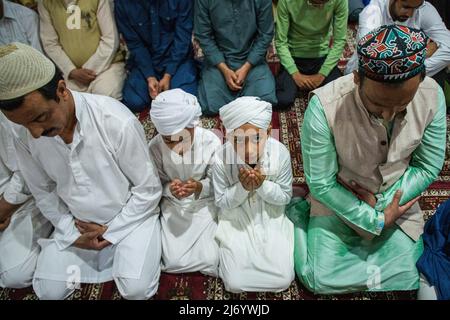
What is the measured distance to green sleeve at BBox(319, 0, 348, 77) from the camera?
9.27 ft

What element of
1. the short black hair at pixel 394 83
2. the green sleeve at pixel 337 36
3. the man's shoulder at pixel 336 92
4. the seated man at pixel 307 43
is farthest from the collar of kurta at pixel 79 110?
the green sleeve at pixel 337 36

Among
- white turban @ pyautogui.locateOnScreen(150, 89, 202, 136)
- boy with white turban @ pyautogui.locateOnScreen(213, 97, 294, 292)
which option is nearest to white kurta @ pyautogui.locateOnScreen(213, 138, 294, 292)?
boy with white turban @ pyautogui.locateOnScreen(213, 97, 294, 292)

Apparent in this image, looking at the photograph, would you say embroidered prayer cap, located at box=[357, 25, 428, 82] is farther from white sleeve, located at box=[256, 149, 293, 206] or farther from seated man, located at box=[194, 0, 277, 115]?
seated man, located at box=[194, 0, 277, 115]

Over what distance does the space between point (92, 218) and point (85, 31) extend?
5.26 feet

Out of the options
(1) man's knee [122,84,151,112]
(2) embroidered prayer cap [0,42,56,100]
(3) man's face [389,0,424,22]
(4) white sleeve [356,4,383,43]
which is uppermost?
(2) embroidered prayer cap [0,42,56,100]

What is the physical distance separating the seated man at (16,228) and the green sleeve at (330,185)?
4.11 feet

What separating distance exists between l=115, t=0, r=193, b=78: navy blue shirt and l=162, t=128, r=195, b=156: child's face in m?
1.30

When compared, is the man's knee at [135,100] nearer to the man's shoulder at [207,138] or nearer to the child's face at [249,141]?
the man's shoulder at [207,138]

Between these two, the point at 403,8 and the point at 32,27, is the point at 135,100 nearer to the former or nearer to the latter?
the point at 32,27

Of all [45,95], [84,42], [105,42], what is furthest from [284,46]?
[45,95]

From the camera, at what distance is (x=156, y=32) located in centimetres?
296

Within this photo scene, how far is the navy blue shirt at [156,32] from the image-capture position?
2.87 m

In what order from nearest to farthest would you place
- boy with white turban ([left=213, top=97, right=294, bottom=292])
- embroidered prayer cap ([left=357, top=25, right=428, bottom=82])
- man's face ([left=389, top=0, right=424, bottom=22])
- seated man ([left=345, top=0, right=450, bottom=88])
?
embroidered prayer cap ([left=357, top=25, right=428, bottom=82]), boy with white turban ([left=213, top=97, right=294, bottom=292]), man's face ([left=389, top=0, right=424, bottom=22]), seated man ([left=345, top=0, right=450, bottom=88])

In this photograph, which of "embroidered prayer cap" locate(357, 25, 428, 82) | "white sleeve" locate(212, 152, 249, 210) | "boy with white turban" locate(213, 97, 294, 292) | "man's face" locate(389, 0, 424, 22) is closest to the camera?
"embroidered prayer cap" locate(357, 25, 428, 82)
